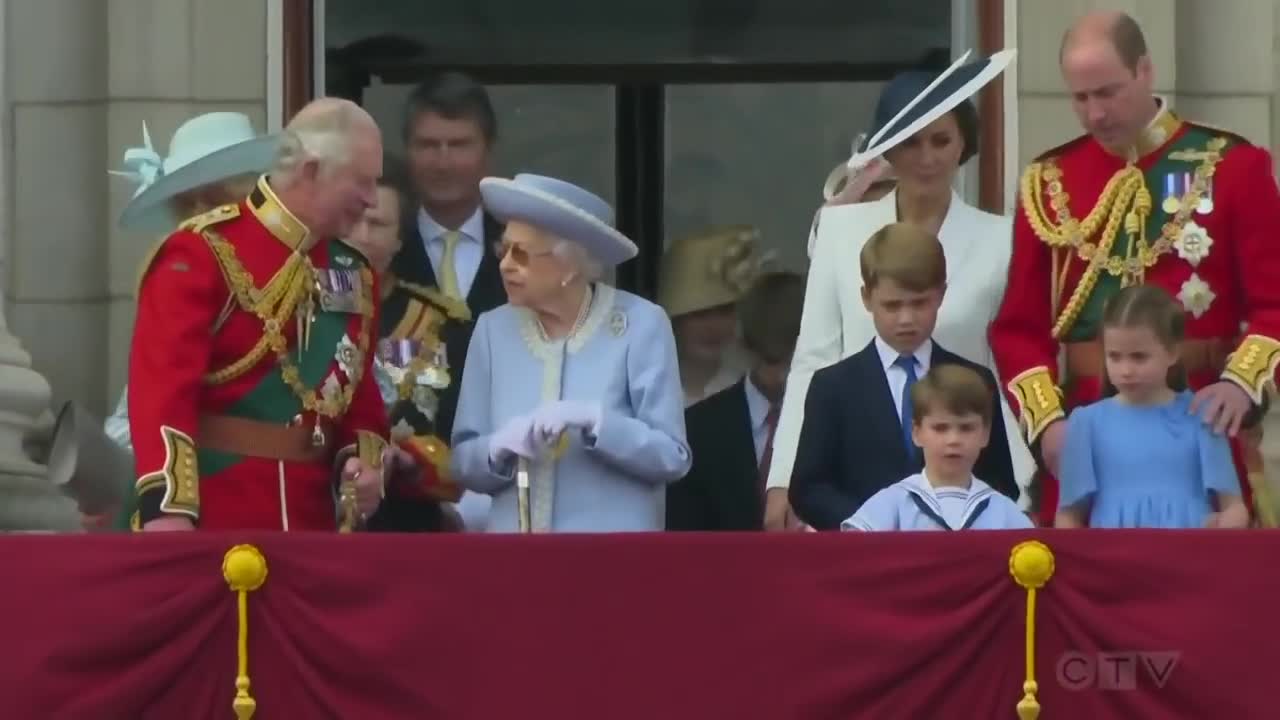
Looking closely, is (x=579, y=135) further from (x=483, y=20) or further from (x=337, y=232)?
(x=337, y=232)

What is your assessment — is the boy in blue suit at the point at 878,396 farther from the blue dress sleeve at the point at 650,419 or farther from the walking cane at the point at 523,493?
the walking cane at the point at 523,493

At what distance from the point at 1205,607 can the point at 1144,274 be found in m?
0.95

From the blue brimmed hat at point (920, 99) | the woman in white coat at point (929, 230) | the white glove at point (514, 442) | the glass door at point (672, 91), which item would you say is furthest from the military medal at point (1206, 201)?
the glass door at point (672, 91)

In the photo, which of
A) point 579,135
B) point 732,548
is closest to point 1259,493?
point 732,548

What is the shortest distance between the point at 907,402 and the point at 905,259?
279 mm

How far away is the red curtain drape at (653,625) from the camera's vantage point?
6.08 m

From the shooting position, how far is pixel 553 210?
22.4 ft

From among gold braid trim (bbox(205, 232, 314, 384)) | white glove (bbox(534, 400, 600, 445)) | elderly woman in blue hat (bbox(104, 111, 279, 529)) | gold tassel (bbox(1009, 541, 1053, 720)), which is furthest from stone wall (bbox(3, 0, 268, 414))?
gold tassel (bbox(1009, 541, 1053, 720))

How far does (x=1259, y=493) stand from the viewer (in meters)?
6.78

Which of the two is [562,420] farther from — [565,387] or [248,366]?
[248,366]

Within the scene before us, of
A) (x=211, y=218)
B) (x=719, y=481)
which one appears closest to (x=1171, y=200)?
(x=719, y=481)

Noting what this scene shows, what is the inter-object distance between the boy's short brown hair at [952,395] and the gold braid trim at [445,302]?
1.16m

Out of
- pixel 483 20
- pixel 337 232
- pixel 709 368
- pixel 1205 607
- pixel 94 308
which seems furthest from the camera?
pixel 483 20

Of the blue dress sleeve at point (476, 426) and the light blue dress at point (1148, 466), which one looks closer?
the light blue dress at point (1148, 466)
